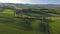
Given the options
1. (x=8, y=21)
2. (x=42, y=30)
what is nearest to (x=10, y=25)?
(x=8, y=21)

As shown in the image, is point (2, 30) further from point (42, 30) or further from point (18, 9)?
point (42, 30)

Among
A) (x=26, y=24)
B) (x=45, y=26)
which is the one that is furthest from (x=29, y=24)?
(x=45, y=26)

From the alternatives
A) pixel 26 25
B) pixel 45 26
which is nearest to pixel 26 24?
pixel 26 25

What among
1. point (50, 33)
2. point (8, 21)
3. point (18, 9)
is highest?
point (18, 9)

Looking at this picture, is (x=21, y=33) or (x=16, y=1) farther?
(x=16, y=1)

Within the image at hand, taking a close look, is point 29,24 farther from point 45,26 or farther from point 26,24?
point 45,26

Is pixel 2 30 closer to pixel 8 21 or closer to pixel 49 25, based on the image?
pixel 8 21

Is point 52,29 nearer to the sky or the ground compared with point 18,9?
nearer to the ground

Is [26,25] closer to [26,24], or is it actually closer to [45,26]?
[26,24]
